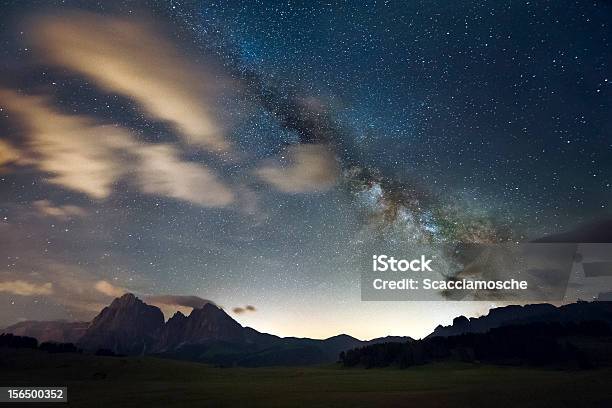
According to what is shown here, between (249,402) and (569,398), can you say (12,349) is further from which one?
(569,398)

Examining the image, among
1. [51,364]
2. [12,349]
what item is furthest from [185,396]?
[12,349]

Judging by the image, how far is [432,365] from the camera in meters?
197

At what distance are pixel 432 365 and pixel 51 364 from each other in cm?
15151

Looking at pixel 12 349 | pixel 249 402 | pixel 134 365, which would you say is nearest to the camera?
pixel 249 402

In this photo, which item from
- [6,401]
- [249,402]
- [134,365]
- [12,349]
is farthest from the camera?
[12,349]

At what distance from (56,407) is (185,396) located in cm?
1879

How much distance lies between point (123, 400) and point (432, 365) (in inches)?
6365

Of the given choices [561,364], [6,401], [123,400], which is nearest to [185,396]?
[123,400]

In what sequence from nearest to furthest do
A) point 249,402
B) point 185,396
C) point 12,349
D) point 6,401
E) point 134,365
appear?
point 249,402
point 6,401
point 185,396
point 134,365
point 12,349

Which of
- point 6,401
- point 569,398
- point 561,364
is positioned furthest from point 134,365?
point 561,364

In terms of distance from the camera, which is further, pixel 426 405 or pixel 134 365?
pixel 134 365

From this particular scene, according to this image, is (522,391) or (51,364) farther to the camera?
(51,364)

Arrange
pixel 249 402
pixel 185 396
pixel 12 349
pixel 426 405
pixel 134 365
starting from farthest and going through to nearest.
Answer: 1. pixel 12 349
2. pixel 134 365
3. pixel 185 396
4. pixel 249 402
5. pixel 426 405

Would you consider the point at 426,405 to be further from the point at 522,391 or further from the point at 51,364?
the point at 51,364
